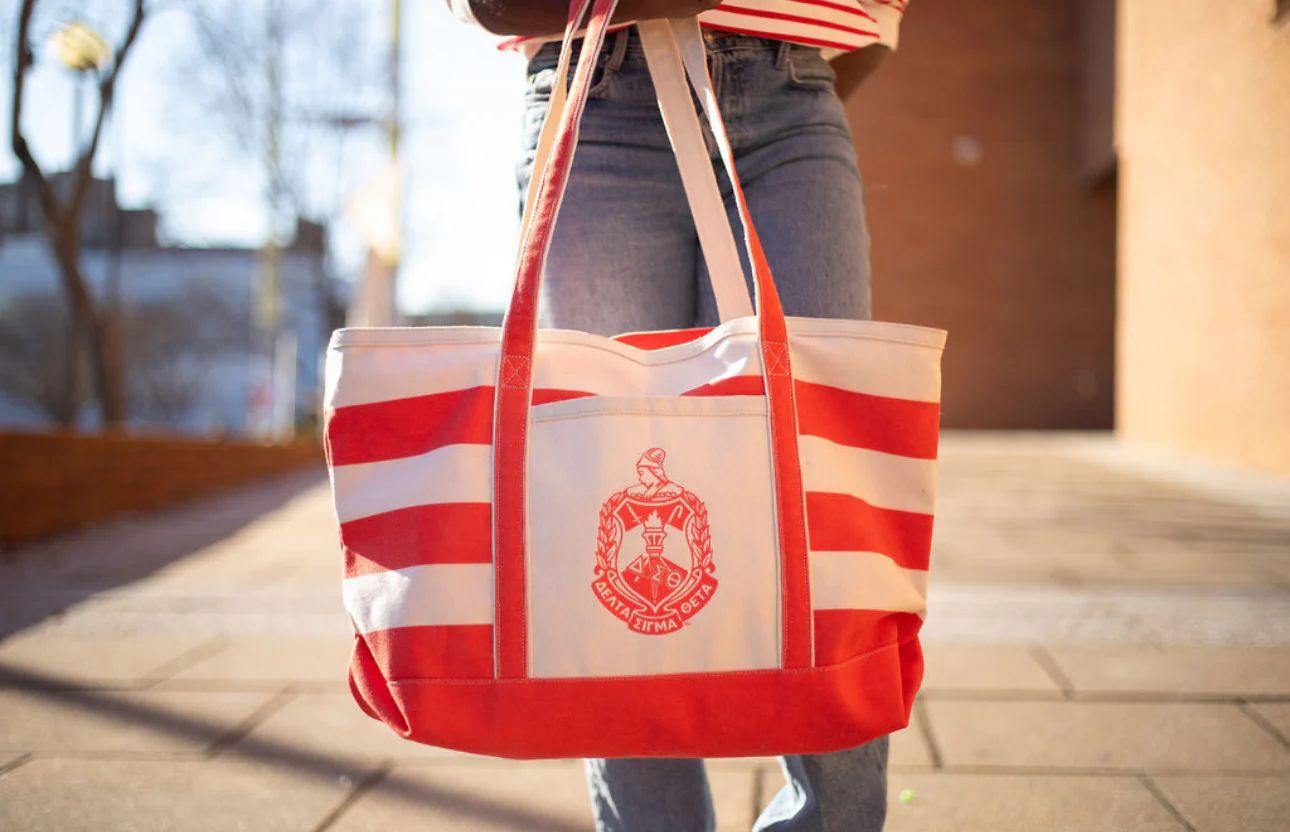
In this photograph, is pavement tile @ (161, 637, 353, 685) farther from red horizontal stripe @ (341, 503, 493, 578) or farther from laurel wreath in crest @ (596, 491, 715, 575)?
laurel wreath in crest @ (596, 491, 715, 575)

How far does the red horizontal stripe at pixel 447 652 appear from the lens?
112cm

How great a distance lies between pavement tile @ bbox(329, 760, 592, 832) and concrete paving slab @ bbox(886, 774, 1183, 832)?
65 cm

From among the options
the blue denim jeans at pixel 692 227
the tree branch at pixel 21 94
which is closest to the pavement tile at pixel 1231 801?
the blue denim jeans at pixel 692 227

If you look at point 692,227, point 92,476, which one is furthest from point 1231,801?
point 92,476

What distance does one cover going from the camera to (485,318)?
33000mm

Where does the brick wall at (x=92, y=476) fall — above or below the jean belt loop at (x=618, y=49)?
below

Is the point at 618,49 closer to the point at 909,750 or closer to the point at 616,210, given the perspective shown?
the point at 616,210

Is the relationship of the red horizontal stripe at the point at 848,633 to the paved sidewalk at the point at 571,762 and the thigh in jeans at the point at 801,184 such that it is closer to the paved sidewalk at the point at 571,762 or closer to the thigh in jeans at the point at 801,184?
the thigh in jeans at the point at 801,184

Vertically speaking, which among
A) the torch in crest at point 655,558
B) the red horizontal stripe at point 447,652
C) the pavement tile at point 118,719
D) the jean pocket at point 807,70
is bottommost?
the pavement tile at point 118,719

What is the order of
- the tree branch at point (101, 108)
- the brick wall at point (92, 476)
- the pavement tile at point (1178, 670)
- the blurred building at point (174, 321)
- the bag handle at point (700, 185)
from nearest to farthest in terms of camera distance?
1. the bag handle at point (700, 185)
2. the pavement tile at point (1178, 670)
3. the brick wall at point (92, 476)
4. the tree branch at point (101, 108)
5. the blurred building at point (174, 321)

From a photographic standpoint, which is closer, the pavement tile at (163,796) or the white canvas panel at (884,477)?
the white canvas panel at (884,477)

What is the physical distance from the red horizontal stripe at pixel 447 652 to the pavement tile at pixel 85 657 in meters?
2.05

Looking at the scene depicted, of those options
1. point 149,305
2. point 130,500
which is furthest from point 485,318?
point 130,500

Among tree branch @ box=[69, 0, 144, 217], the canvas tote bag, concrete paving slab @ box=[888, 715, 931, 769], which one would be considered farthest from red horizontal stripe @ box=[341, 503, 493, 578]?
tree branch @ box=[69, 0, 144, 217]
